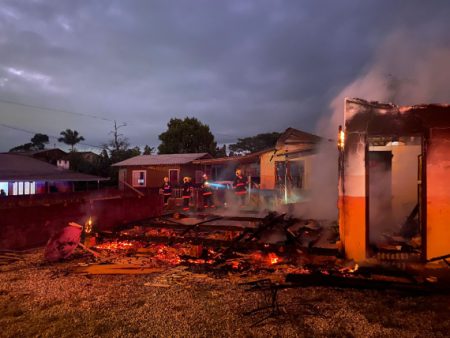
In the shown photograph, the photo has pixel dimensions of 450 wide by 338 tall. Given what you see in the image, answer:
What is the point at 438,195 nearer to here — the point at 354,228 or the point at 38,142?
the point at 354,228

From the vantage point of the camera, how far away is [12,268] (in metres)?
7.06

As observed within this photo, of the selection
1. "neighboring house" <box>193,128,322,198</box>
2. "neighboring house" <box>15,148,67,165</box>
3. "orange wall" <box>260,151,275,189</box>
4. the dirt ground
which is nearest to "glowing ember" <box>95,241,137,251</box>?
the dirt ground

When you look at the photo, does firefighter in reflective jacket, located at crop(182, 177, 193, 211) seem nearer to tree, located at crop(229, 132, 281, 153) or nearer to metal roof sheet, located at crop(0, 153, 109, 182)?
metal roof sheet, located at crop(0, 153, 109, 182)

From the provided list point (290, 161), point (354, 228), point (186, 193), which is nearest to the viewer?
point (354, 228)

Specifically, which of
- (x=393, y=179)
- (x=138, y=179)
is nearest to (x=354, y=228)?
(x=393, y=179)

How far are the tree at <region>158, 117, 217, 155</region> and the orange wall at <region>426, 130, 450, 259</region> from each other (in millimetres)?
31697

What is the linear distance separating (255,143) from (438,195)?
39.3 m

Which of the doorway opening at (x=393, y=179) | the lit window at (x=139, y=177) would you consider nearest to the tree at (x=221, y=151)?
the lit window at (x=139, y=177)

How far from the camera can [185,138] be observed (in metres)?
37.5

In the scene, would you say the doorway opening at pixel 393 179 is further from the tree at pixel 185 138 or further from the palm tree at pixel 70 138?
the palm tree at pixel 70 138

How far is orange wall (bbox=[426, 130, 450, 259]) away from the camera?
618 centimetres

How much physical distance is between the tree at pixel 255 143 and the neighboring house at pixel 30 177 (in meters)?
23.4

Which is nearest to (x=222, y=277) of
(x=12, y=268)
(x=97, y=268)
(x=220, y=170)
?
(x=97, y=268)

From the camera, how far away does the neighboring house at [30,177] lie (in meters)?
22.7
